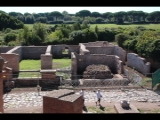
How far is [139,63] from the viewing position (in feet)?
76.1

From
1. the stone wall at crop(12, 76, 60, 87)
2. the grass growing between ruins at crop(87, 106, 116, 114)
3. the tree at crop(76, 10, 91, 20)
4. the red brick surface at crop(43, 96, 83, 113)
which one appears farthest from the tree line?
the red brick surface at crop(43, 96, 83, 113)

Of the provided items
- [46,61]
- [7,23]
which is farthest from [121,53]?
[7,23]

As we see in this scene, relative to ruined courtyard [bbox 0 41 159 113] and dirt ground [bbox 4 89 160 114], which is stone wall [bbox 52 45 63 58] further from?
dirt ground [bbox 4 89 160 114]

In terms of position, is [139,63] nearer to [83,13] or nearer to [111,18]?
[111,18]

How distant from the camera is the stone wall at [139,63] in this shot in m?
21.7

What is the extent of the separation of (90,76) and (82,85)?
2514mm

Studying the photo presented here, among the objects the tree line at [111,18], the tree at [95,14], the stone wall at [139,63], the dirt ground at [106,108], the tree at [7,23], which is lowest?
the dirt ground at [106,108]

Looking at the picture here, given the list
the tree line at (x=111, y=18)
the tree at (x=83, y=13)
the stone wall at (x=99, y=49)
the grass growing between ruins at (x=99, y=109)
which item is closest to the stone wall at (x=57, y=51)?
the stone wall at (x=99, y=49)

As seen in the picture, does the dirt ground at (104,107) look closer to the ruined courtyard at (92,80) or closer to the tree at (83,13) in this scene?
the ruined courtyard at (92,80)

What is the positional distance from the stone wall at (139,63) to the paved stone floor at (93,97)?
4959mm

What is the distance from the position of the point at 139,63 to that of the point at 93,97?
30.3ft

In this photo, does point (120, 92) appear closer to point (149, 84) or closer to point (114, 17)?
point (149, 84)

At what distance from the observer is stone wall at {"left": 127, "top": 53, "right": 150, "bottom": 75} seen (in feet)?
71.1

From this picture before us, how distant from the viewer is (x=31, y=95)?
1571cm
